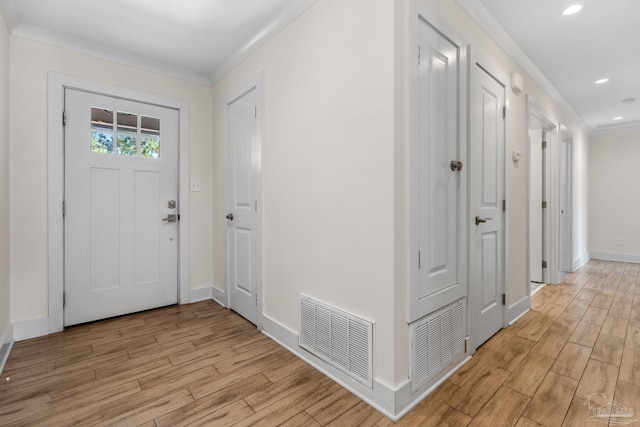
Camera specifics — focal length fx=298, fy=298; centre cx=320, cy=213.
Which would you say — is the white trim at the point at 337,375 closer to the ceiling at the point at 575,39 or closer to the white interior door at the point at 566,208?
the ceiling at the point at 575,39

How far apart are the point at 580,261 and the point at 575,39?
4.09 metres

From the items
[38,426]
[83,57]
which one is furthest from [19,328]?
[83,57]

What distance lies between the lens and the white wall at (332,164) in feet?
5.07

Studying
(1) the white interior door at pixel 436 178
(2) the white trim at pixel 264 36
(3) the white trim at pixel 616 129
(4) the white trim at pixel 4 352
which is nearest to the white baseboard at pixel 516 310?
(1) the white interior door at pixel 436 178

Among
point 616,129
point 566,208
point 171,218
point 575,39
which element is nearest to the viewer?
point 575,39

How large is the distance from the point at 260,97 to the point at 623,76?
3998 millimetres

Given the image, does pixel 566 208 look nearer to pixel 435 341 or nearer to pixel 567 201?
pixel 567 201

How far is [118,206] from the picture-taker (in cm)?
278

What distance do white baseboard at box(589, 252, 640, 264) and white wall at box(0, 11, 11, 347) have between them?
8293mm

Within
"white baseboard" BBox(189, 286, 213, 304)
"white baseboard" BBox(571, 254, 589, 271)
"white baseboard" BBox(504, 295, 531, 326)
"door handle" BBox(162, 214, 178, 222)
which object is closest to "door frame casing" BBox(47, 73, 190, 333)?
"door handle" BBox(162, 214, 178, 222)

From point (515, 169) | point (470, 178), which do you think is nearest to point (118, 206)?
point (470, 178)

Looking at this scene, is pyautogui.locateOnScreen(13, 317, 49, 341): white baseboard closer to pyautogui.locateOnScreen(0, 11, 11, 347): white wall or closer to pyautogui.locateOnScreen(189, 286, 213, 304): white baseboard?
pyautogui.locateOnScreen(0, 11, 11, 347): white wall

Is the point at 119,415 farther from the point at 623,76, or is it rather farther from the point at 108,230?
the point at 623,76

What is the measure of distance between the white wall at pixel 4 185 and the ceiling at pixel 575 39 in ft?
10.3
